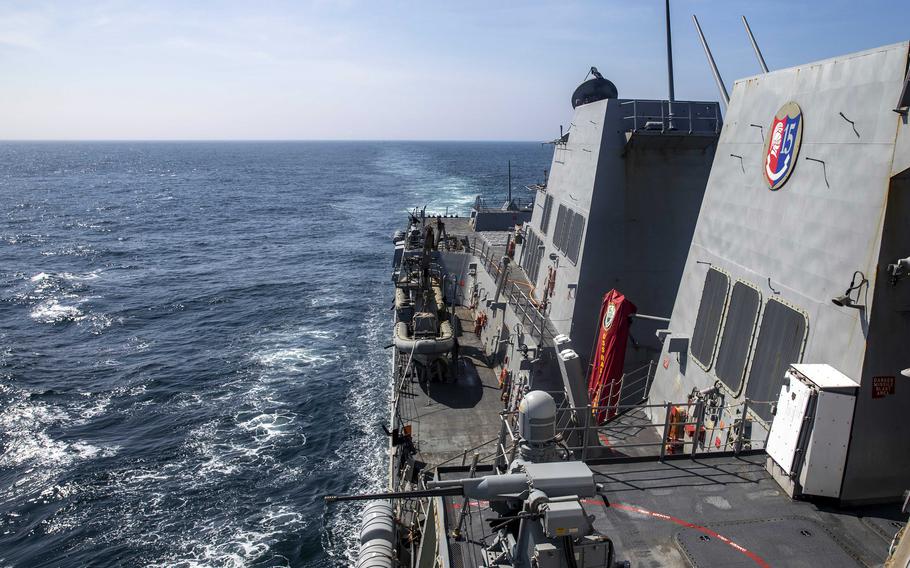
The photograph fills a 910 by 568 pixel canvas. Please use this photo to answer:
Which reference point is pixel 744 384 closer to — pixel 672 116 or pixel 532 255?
pixel 672 116

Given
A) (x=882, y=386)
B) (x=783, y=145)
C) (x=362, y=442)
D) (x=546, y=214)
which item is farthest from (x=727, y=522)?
(x=362, y=442)

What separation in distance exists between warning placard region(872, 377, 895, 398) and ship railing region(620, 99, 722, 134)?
35.1 ft

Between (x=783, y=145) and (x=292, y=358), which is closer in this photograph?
(x=783, y=145)

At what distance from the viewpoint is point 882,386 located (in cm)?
872

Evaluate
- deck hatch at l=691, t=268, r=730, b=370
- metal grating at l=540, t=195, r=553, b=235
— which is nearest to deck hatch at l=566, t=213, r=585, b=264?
metal grating at l=540, t=195, r=553, b=235

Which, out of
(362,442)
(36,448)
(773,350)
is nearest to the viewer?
(773,350)

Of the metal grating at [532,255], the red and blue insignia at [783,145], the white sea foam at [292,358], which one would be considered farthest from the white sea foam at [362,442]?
the red and blue insignia at [783,145]

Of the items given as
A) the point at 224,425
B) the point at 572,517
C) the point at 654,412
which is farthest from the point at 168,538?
the point at 572,517

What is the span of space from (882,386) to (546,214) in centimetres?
1684

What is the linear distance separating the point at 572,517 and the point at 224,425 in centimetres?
2441

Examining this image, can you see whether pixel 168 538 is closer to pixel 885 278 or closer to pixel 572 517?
pixel 572 517

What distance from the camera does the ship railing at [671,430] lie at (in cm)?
1009

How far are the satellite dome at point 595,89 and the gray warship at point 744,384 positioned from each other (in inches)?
248

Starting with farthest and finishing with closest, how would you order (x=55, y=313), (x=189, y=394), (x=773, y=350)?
(x=55, y=313) → (x=189, y=394) → (x=773, y=350)
